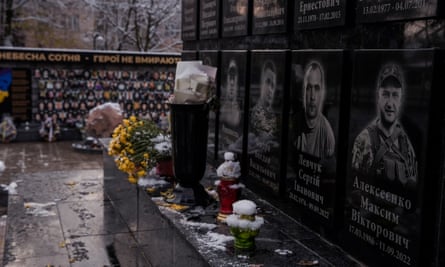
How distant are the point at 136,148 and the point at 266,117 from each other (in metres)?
1.73

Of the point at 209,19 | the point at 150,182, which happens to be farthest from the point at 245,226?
the point at 209,19

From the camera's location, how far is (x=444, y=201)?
3623 millimetres

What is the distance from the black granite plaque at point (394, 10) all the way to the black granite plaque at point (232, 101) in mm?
2447

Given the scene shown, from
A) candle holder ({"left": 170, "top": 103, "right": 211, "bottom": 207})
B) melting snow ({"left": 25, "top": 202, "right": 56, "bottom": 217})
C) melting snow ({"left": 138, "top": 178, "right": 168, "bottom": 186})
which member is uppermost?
candle holder ({"left": 170, "top": 103, "right": 211, "bottom": 207})

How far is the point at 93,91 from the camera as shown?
19.2 m

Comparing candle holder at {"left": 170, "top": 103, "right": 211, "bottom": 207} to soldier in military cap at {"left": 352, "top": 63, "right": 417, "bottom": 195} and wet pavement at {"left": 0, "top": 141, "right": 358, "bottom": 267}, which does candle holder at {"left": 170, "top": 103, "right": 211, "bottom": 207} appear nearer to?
wet pavement at {"left": 0, "top": 141, "right": 358, "bottom": 267}

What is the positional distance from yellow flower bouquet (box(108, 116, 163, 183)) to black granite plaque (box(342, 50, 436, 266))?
9.24 ft

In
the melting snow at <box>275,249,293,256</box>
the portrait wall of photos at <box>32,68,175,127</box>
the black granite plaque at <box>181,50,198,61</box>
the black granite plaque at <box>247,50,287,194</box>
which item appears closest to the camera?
the melting snow at <box>275,249,293,256</box>

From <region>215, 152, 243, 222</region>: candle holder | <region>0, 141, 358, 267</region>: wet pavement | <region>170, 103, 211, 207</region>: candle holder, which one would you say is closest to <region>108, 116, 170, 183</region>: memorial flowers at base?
<region>0, 141, 358, 267</region>: wet pavement

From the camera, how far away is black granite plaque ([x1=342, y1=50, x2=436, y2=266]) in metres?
3.71

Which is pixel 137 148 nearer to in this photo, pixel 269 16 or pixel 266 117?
pixel 266 117

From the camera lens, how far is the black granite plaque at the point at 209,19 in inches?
313

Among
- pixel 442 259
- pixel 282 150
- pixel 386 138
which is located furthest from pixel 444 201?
pixel 282 150

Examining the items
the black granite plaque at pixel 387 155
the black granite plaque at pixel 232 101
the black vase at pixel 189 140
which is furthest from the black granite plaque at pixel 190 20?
the black granite plaque at pixel 387 155
